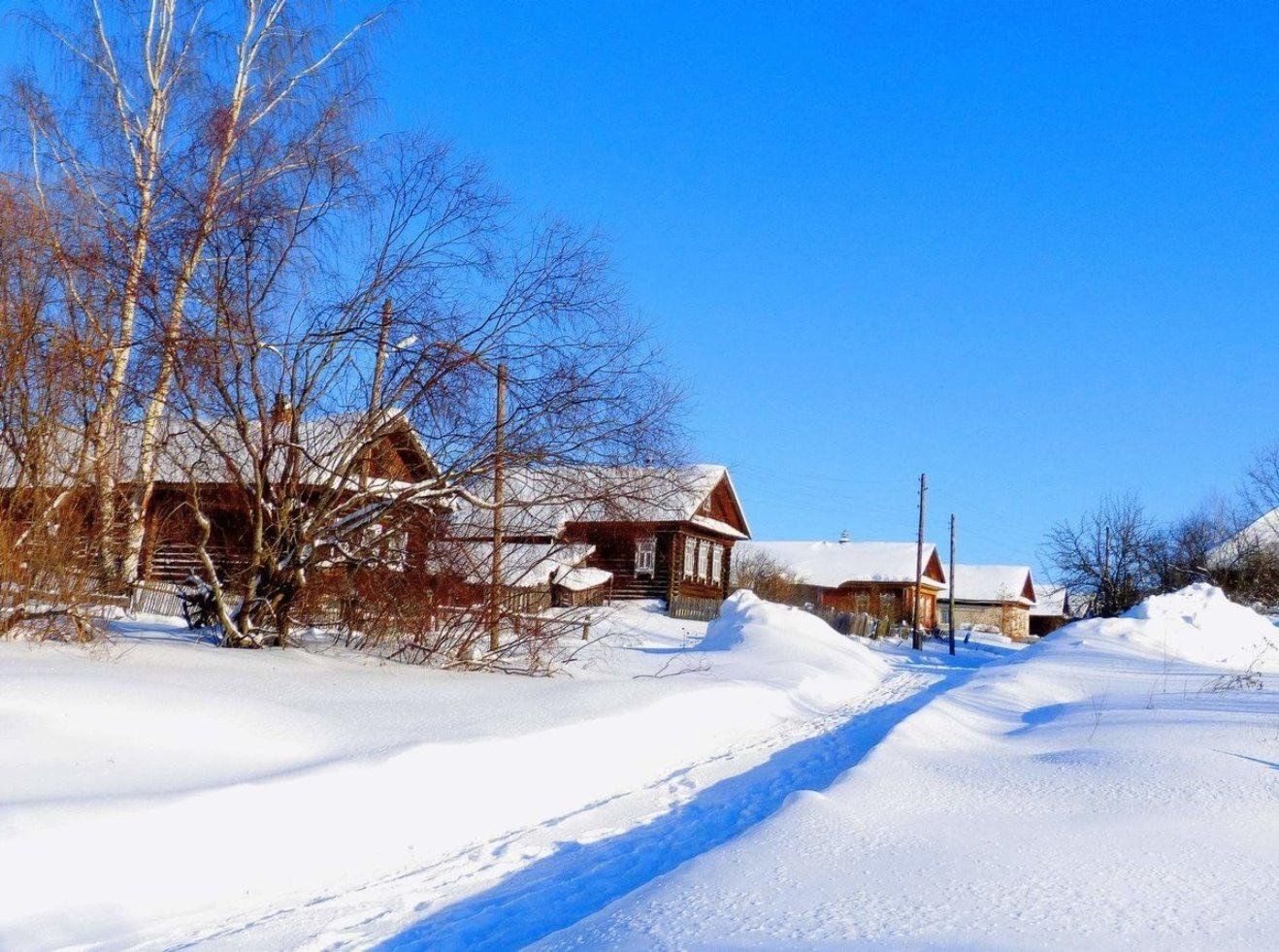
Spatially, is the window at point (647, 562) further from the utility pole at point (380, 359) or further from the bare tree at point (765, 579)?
the utility pole at point (380, 359)

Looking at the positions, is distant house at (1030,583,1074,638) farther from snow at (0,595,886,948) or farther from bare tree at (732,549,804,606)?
snow at (0,595,886,948)

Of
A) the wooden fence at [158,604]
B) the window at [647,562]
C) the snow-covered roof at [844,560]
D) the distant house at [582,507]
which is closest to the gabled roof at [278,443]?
the distant house at [582,507]

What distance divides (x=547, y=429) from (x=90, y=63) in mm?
8823

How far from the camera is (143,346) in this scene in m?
11.1

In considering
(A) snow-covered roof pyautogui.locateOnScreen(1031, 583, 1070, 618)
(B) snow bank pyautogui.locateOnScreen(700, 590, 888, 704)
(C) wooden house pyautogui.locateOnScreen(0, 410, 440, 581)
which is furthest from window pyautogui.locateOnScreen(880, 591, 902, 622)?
(C) wooden house pyautogui.locateOnScreen(0, 410, 440, 581)

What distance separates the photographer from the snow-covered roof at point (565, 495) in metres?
12.3

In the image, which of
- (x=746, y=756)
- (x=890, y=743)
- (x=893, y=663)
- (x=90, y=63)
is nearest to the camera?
(x=890, y=743)

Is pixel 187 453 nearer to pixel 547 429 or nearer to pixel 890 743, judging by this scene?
pixel 547 429

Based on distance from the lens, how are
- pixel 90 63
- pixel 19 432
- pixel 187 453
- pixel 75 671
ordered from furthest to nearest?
pixel 90 63 < pixel 187 453 < pixel 19 432 < pixel 75 671

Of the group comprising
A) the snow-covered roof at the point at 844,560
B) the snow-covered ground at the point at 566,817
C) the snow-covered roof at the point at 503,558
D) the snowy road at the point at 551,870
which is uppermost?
the snow-covered roof at the point at 844,560

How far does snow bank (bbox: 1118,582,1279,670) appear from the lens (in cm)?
2451

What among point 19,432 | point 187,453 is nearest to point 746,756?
point 187,453

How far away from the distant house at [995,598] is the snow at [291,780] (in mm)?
63065

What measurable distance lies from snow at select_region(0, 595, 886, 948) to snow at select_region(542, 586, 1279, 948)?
1349 mm
